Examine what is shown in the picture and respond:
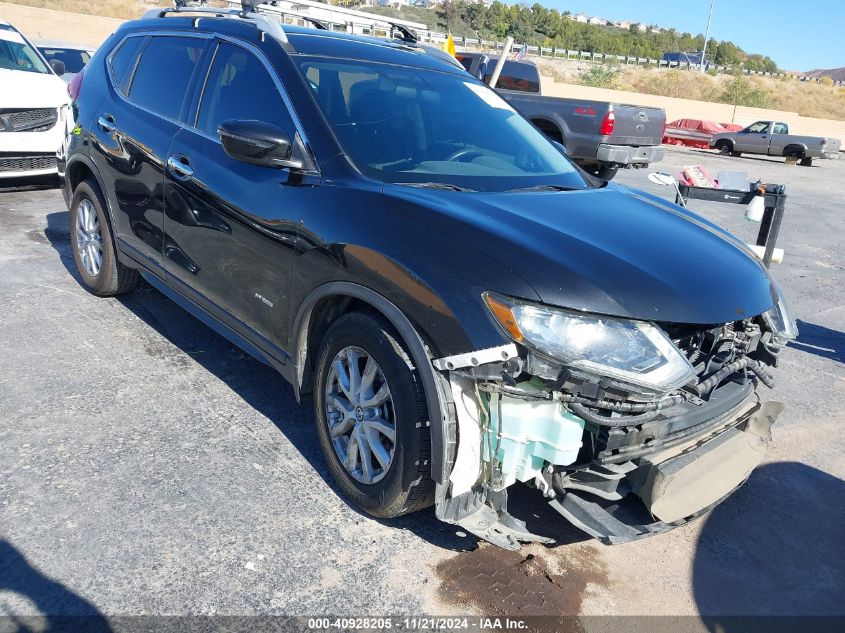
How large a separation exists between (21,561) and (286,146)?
188 cm

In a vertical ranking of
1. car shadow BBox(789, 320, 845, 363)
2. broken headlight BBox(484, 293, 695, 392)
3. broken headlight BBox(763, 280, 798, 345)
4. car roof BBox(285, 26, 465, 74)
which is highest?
car roof BBox(285, 26, 465, 74)

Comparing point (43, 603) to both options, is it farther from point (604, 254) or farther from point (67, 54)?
point (67, 54)

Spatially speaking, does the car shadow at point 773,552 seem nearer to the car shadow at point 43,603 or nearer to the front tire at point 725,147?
the car shadow at point 43,603

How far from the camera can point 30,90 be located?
8.47 metres

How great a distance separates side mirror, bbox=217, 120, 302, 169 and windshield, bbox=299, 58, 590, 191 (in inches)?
9.8

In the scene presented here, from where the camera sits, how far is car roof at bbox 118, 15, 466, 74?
142 inches

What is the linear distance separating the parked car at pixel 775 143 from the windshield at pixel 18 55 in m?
24.8

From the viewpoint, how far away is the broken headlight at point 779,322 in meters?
3.01

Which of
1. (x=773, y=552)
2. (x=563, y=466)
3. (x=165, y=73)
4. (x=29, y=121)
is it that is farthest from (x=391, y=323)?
(x=29, y=121)

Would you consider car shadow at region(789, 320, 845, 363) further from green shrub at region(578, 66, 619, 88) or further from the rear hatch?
green shrub at region(578, 66, 619, 88)

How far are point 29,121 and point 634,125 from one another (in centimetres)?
882

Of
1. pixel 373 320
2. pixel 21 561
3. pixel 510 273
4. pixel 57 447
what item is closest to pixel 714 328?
pixel 510 273

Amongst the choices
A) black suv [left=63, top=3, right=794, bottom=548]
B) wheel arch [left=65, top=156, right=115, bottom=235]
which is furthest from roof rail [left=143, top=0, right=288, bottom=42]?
wheel arch [left=65, top=156, right=115, bottom=235]

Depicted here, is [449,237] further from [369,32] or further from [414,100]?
[369,32]
